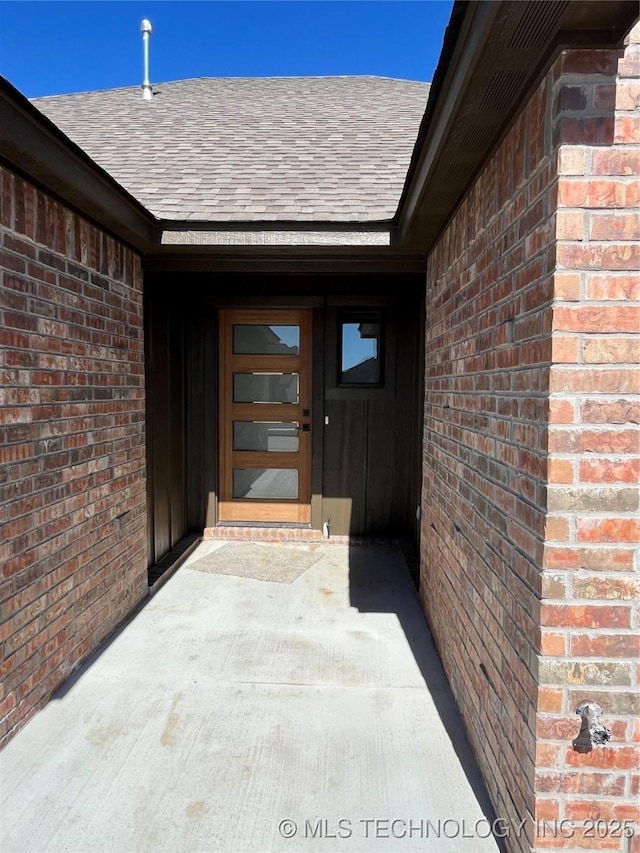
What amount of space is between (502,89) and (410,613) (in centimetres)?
286

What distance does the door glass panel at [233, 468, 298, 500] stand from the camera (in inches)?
185

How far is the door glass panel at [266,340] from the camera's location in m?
4.62

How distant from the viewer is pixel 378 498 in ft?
15.3

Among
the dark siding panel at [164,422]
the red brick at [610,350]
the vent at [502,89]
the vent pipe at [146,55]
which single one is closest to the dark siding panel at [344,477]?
the dark siding panel at [164,422]

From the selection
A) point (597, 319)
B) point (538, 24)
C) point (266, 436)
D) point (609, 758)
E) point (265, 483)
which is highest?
point (538, 24)

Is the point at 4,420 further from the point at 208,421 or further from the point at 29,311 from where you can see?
the point at 208,421

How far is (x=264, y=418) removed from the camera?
4691mm

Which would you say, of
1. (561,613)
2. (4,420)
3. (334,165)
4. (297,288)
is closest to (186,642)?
(4,420)

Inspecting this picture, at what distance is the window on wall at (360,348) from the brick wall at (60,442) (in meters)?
2.00

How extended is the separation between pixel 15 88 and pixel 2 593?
75.8 inches

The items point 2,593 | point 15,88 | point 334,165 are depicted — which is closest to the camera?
point 15,88

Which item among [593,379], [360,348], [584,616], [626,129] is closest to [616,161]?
[626,129]

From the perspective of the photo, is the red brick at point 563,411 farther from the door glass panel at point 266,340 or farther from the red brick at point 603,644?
the door glass panel at point 266,340

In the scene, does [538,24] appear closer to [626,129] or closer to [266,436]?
[626,129]
